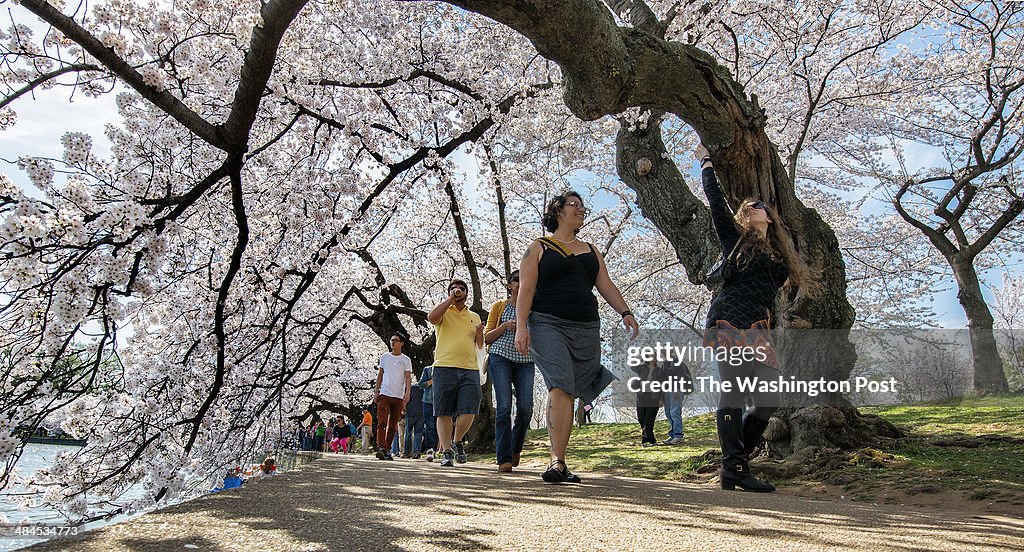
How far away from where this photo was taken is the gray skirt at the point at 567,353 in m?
4.29

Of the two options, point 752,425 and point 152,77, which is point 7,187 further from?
point 752,425

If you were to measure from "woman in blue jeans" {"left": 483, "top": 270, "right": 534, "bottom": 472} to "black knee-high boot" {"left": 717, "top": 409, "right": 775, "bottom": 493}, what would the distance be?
196 cm

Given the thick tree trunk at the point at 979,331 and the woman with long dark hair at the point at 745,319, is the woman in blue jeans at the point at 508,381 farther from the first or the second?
the thick tree trunk at the point at 979,331

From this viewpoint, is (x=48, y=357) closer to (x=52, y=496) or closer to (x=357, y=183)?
(x=52, y=496)

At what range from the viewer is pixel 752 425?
462 cm

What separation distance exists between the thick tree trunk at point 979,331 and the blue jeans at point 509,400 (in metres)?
13.3

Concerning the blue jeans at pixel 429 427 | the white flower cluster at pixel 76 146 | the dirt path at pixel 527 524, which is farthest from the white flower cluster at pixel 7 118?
the blue jeans at pixel 429 427

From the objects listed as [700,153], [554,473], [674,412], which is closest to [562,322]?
[554,473]

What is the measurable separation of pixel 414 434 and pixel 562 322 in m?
8.61

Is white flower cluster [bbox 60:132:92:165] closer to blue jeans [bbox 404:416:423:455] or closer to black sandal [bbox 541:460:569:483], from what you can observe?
black sandal [bbox 541:460:569:483]

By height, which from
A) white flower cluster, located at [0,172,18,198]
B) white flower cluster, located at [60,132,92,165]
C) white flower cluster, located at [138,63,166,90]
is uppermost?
white flower cluster, located at [138,63,166,90]

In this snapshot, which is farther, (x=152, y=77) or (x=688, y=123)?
(x=688, y=123)

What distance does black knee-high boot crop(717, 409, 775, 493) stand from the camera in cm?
444
